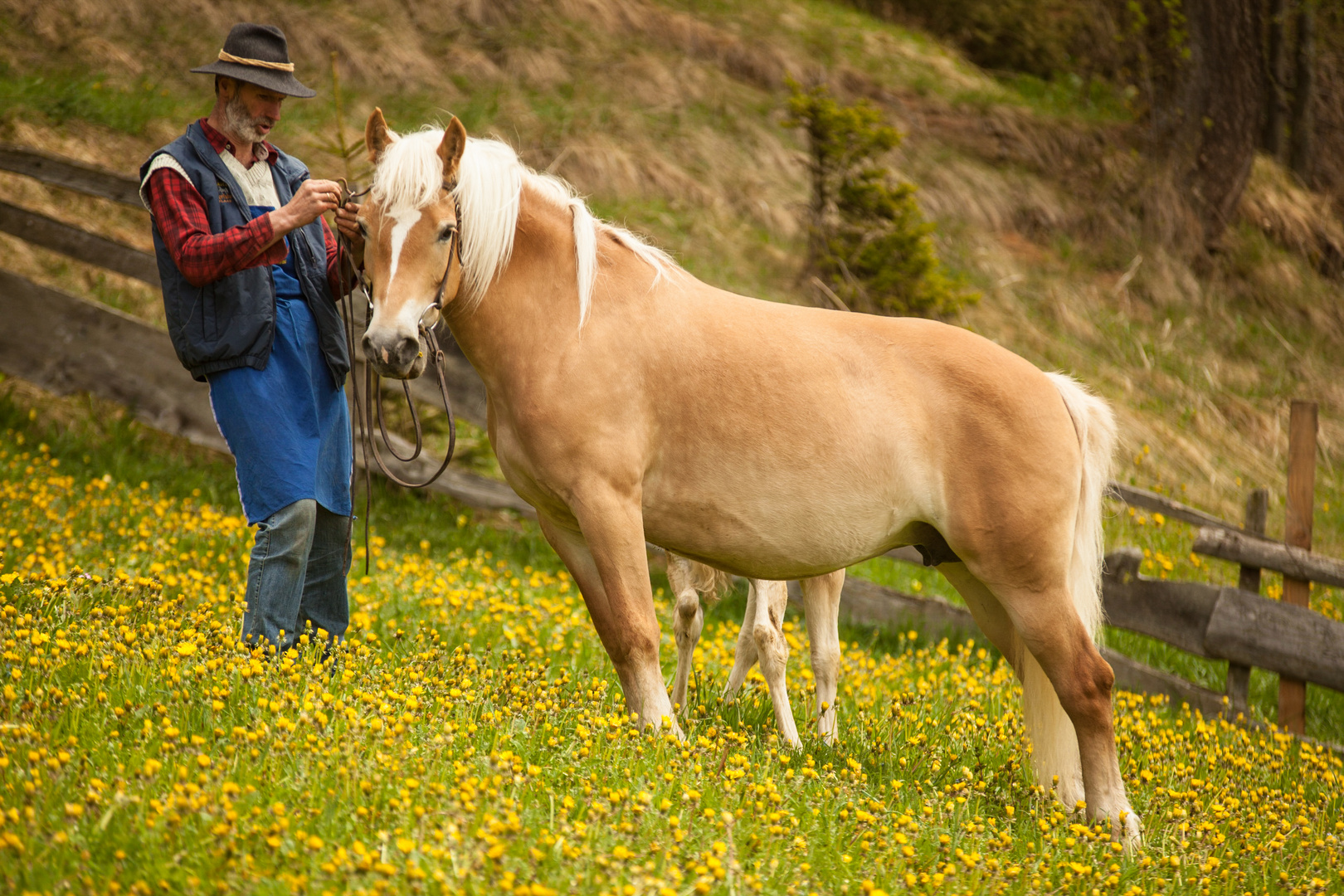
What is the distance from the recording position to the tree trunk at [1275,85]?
14992 mm

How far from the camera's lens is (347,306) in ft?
13.1

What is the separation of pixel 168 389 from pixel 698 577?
429cm

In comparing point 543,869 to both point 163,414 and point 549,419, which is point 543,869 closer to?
point 549,419

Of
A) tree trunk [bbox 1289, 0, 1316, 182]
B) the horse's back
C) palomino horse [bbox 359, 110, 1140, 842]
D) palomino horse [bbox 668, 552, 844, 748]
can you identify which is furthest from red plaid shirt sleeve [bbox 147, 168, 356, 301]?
tree trunk [bbox 1289, 0, 1316, 182]

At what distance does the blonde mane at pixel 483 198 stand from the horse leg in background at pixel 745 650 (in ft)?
5.99

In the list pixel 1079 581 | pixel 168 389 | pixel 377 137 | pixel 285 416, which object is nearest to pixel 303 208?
pixel 377 137

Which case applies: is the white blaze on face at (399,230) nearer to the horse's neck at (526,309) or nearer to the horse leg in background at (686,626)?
the horse's neck at (526,309)

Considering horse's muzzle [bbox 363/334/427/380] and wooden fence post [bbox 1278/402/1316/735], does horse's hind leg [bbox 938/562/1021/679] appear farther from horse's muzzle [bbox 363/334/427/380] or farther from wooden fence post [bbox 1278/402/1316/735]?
wooden fence post [bbox 1278/402/1316/735]

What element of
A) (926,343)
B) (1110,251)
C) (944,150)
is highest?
(926,343)

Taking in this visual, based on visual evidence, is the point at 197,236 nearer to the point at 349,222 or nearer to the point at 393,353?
the point at 349,222

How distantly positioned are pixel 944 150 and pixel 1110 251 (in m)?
2.73

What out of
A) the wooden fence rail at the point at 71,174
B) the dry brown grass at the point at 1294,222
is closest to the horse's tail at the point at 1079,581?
the wooden fence rail at the point at 71,174

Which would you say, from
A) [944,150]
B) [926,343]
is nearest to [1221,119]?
[944,150]

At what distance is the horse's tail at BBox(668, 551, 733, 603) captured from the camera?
534 centimetres
